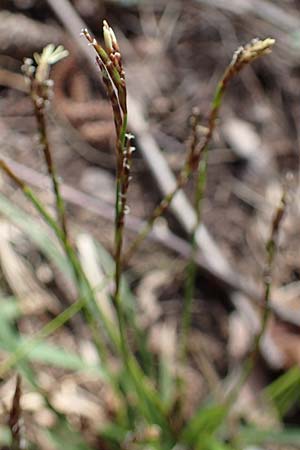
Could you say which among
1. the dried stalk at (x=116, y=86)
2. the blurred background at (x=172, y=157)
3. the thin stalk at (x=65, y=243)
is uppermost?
the dried stalk at (x=116, y=86)

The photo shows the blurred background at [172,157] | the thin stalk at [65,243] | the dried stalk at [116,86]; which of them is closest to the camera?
the dried stalk at [116,86]

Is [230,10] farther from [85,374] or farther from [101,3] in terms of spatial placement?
[85,374]

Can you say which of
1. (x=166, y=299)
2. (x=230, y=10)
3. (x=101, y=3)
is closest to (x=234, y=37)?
(x=230, y=10)

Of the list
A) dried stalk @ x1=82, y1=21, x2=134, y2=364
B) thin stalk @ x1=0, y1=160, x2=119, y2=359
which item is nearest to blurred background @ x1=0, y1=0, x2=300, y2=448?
thin stalk @ x1=0, y1=160, x2=119, y2=359

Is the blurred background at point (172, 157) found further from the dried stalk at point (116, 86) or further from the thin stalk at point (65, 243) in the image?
the dried stalk at point (116, 86)

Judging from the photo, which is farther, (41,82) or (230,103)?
(230,103)

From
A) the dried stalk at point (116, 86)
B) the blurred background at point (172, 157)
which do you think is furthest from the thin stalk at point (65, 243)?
the blurred background at point (172, 157)

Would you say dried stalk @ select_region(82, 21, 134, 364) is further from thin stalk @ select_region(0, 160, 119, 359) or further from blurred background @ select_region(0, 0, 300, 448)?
blurred background @ select_region(0, 0, 300, 448)

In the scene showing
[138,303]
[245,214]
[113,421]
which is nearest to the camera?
[113,421]
